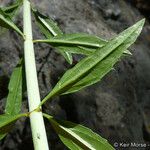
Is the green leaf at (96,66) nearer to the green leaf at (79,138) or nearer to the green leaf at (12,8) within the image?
the green leaf at (79,138)

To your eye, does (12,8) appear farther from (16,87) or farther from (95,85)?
(95,85)

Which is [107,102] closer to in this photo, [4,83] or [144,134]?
[144,134]

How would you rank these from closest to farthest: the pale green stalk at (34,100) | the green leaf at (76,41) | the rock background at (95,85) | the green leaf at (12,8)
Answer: the pale green stalk at (34,100) → the green leaf at (76,41) → the green leaf at (12,8) → the rock background at (95,85)

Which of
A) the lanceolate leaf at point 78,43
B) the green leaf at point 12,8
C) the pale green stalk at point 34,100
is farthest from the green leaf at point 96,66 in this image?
the green leaf at point 12,8

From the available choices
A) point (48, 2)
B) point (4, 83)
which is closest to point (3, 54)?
point (4, 83)

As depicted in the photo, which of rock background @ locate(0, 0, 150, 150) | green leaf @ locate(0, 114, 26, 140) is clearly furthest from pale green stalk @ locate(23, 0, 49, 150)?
rock background @ locate(0, 0, 150, 150)
